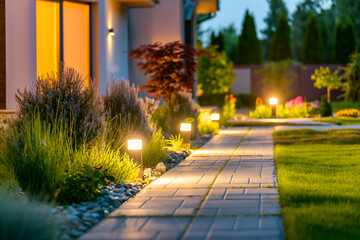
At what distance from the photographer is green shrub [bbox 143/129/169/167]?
27.7ft

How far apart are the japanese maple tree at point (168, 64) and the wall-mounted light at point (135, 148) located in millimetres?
4444

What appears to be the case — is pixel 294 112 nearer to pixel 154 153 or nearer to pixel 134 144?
pixel 154 153

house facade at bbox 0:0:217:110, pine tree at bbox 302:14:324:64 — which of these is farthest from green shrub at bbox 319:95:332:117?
pine tree at bbox 302:14:324:64

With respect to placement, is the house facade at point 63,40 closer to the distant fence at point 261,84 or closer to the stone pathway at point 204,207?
the stone pathway at point 204,207

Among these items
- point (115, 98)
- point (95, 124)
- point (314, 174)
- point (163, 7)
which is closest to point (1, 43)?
point (115, 98)

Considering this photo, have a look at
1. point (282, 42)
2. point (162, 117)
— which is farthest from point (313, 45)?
point (162, 117)

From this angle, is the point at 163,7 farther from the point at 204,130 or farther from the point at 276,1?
the point at 276,1

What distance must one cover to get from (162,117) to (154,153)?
15.0 ft

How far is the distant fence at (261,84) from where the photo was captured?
1382 inches

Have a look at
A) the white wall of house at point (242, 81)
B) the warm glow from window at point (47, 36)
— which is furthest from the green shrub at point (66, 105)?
the white wall of house at point (242, 81)

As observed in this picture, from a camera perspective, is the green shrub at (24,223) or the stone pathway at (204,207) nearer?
the green shrub at (24,223)

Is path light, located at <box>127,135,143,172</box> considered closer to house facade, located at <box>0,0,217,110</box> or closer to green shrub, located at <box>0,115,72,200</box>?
green shrub, located at <box>0,115,72,200</box>

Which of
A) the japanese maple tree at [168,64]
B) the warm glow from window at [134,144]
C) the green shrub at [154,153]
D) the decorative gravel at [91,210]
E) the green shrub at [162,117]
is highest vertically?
the japanese maple tree at [168,64]

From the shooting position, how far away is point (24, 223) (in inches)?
154
